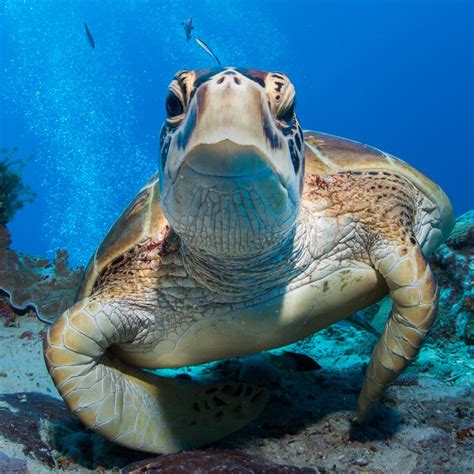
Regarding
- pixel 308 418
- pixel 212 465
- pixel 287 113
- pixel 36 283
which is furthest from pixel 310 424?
pixel 36 283

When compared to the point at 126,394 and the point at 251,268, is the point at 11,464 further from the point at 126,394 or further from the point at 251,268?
the point at 251,268

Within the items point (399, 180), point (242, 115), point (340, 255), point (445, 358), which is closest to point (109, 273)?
point (340, 255)

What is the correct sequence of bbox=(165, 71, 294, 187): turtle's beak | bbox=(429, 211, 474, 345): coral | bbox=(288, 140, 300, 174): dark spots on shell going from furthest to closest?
bbox=(429, 211, 474, 345): coral
bbox=(288, 140, 300, 174): dark spots on shell
bbox=(165, 71, 294, 187): turtle's beak

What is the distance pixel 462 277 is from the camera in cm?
388

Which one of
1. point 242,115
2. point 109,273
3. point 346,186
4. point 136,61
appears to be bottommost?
point 109,273

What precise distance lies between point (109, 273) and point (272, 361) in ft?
4.72

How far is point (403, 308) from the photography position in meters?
2.05

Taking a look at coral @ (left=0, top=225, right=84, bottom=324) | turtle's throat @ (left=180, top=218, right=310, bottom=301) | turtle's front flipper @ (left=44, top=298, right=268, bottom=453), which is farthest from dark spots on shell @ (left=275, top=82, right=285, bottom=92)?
coral @ (left=0, top=225, right=84, bottom=324)

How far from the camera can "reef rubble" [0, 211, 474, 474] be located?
1861 millimetres

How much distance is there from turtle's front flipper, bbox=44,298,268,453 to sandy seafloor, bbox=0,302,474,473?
0.48 ft

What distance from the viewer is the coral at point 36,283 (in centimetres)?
421

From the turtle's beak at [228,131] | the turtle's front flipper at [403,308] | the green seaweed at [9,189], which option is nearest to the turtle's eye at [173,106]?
the turtle's beak at [228,131]

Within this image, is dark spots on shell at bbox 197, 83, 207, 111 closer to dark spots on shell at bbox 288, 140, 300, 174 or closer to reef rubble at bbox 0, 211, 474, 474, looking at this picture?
dark spots on shell at bbox 288, 140, 300, 174

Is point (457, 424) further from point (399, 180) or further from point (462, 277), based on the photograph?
point (462, 277)
